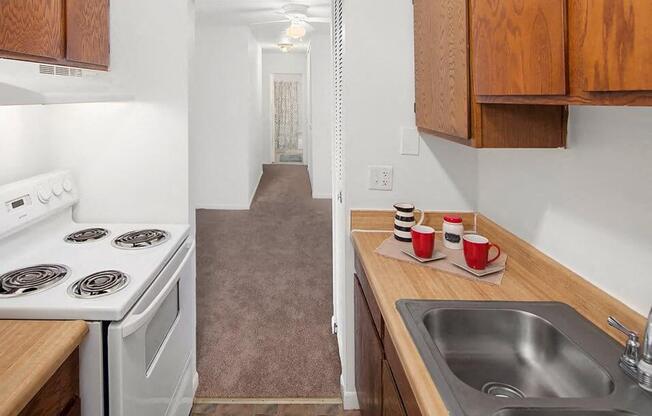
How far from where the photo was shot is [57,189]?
1954 mm

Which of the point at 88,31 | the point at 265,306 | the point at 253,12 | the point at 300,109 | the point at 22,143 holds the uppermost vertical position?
the point at 253,12

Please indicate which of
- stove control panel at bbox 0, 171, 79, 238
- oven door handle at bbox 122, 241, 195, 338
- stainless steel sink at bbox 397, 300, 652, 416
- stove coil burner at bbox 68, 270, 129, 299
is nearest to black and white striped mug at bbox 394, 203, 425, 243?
stainless steel sink at bbox 397, 300, 652, 416

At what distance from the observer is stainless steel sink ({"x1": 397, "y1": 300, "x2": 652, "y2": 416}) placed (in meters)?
0.87

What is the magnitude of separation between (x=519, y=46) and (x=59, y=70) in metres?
1.32

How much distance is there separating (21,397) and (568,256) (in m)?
1.43

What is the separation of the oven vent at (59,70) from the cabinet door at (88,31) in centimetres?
5

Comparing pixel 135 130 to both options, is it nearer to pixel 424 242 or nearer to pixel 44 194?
pixel 44 194

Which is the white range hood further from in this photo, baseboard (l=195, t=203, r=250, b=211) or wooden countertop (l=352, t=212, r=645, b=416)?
baseboard (l=195, t=203, r=250, b=211)

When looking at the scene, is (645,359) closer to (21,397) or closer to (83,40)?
(21,397)

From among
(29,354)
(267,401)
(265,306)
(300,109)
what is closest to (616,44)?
(29,354)

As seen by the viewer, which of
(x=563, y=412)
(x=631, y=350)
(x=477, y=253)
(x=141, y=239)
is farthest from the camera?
(x=141, y=239)

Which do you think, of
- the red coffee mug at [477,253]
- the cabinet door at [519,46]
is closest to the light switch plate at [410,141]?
the red coffee mug at [477,253]

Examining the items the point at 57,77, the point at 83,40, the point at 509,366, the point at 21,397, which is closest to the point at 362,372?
the point at 509,366

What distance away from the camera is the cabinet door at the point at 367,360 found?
5.02 ft
